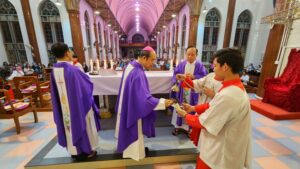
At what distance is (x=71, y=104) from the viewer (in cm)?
195

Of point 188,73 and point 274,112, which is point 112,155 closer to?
point 188,73

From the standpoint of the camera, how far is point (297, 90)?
4.05m

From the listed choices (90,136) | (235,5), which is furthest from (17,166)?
(235,5)

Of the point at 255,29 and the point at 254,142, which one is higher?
the point at 255,29

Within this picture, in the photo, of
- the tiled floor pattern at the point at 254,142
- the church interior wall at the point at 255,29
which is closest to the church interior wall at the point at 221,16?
the church interior wall at the point at 255,29

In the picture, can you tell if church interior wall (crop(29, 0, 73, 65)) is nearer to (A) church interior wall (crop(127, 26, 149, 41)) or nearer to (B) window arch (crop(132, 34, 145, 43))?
(A) church interior wall (crop(127, 26, 149, 41))

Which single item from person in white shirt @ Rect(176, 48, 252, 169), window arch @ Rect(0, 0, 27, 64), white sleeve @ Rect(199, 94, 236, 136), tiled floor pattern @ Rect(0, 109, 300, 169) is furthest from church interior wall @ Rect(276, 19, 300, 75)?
window arch @ Rect(0, 0, 27, 64)

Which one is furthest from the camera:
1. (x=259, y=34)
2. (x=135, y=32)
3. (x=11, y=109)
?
(x=135, y=32)

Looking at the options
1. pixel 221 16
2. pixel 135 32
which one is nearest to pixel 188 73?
pixel 221 16

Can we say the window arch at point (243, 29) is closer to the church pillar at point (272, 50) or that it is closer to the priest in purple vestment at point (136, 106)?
the church pillar at point (272, 50)

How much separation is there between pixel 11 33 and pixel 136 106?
14.9 m

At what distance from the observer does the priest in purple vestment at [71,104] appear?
1878 millimetres

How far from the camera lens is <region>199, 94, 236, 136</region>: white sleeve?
3.63 ft

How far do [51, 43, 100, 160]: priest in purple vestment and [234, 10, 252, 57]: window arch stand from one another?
13.7 meters
